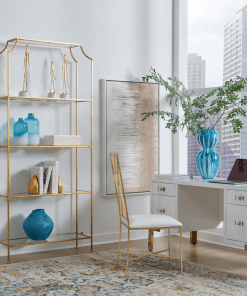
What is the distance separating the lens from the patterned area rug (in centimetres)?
290

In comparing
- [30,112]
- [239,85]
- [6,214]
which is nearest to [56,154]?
[30,112]

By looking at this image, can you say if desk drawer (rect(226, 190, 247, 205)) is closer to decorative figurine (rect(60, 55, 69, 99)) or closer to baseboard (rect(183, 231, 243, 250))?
baseboard (rect(183, 231, 243, 250))

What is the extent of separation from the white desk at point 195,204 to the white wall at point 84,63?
66 cm

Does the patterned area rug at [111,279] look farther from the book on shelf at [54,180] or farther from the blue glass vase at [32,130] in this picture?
the blue glass vase at [32,130]

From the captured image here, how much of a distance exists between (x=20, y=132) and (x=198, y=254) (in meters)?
1.92

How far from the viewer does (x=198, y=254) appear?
3.96m

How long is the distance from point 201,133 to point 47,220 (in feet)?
5.27

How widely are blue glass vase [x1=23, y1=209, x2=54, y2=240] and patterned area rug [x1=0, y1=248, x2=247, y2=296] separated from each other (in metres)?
0.27

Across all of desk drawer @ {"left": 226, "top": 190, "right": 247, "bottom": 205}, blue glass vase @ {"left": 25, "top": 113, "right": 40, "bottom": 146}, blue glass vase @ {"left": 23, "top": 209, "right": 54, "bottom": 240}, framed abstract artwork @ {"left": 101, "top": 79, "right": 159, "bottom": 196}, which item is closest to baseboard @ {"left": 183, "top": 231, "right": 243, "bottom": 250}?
framed abstract artwork @ {"left": 101, "top": 79, "right": 159, "bottom": 196}

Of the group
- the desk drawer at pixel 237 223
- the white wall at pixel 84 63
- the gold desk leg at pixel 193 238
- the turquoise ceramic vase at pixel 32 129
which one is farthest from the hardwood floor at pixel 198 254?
the turquoise ceramic vase at pixel 32 129

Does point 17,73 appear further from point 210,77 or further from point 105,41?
point 210,77

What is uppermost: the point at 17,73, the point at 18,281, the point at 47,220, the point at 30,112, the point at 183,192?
the point at 17,73

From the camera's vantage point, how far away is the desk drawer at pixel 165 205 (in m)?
3.90

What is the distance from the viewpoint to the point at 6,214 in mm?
3889
